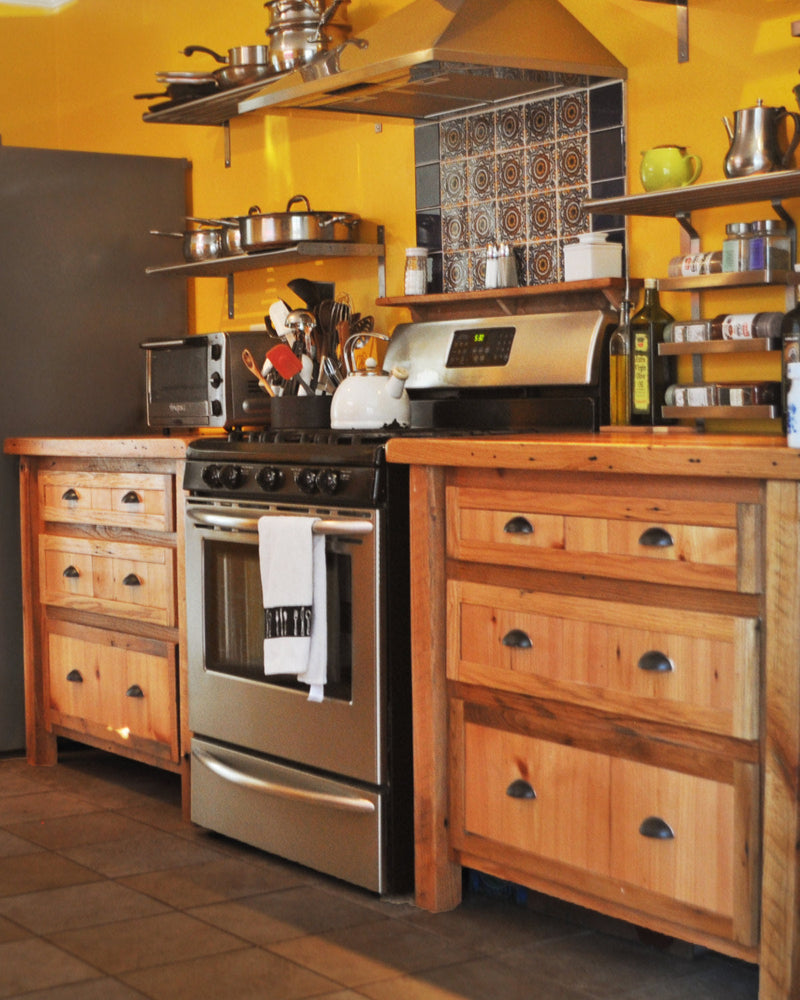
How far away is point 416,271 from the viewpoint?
362 centimetres

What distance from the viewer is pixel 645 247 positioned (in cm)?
309

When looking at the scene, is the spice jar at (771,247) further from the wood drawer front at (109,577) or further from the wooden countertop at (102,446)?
the wood drawer front at (109,577)

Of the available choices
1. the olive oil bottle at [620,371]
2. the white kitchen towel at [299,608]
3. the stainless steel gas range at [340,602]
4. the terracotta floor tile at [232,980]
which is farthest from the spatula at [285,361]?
the terracotta floor tile at [232,980]

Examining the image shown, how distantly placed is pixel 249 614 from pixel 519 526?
0.84 metres

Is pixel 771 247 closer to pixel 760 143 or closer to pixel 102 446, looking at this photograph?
pixel 760 143

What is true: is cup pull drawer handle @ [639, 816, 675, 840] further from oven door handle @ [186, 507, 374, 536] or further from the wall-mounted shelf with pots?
the wall-mounted shelf with pots

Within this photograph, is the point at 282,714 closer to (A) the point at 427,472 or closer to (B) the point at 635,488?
(A) the point at 427,472

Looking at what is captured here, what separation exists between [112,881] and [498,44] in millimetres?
1961

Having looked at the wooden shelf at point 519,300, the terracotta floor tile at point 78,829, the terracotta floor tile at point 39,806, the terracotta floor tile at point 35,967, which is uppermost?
the wooden shelf at point 519,300

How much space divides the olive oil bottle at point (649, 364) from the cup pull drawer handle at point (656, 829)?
96 centimetres

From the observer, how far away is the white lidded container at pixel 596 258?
3108 mm

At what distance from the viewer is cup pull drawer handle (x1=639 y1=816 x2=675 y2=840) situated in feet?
7.50

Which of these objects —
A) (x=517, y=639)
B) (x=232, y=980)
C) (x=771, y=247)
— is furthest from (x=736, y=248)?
(x=232, y=980)

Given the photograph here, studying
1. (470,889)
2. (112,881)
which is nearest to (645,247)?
(470,889)
